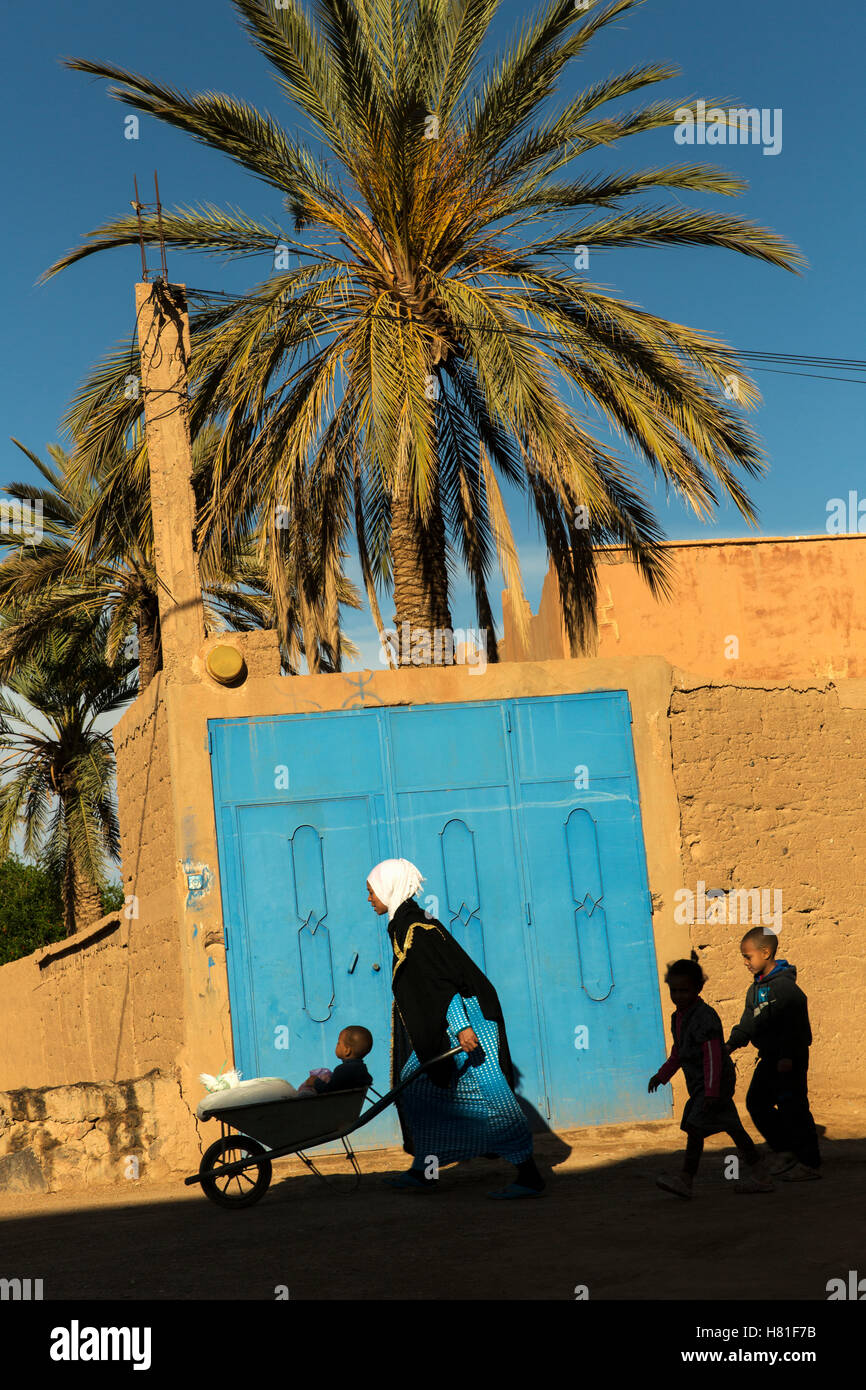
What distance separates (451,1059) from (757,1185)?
1.42m

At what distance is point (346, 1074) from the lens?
6246mm

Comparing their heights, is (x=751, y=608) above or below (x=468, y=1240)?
above

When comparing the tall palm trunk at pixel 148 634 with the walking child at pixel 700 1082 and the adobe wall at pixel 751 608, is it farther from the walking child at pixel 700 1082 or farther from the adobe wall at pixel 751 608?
the walking child at pixel 700 1082

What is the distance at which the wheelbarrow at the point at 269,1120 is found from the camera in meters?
5.91

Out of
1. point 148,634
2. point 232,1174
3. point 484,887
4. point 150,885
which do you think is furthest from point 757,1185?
point 148,634

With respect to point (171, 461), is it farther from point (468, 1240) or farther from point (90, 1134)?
point (468, 1240)

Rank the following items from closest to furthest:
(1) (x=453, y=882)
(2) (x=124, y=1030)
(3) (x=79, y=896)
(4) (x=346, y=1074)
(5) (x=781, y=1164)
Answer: (5) (x=781, y=1164), (4) (x=346, y=1074), (1) (x=453, y=882), (2) (x=124, y=1030), (3) (x=79, y=896)

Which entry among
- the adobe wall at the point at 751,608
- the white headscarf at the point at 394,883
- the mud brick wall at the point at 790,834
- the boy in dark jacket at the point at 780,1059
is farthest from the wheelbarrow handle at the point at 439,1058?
the adobe wall at the point at 751,608

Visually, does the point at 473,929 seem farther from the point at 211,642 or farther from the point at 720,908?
the point at 211,642

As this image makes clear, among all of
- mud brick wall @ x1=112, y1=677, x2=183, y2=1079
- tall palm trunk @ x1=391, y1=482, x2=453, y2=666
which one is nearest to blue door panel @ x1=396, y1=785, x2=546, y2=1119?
mud brick wall @ x1=112, y1=677, x2=183, y2=1079

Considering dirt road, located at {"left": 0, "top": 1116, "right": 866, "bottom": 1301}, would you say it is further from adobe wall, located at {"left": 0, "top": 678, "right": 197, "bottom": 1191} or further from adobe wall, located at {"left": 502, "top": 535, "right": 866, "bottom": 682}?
adobe wall, located at {"left": 502, "top": 535, "right": 866, "bottom": 682}

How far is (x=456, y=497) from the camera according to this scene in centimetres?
1221
